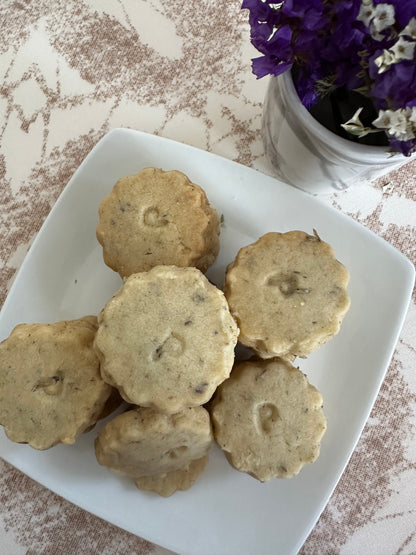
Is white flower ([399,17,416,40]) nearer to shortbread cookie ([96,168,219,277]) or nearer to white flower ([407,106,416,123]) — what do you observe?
white flower ([407,106,416,123])

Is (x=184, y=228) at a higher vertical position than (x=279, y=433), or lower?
higher

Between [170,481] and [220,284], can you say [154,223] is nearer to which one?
[220,284]

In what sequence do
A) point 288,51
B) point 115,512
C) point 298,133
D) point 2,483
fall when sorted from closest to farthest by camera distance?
1. point 288,51
2. point 298,133
3. point 115,512
4. point 2,483

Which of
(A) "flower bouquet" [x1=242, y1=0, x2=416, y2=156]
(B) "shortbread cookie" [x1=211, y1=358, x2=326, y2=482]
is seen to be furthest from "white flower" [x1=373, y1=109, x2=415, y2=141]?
(B) "shortbread cookie" [x1=211, y1=358, x2=326, y2=482]

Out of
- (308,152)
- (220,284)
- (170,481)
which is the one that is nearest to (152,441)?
(170,481)

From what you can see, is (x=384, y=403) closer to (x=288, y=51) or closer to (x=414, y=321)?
(x=414, y=321)

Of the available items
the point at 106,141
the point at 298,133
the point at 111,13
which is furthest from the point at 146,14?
the point at 298,133
